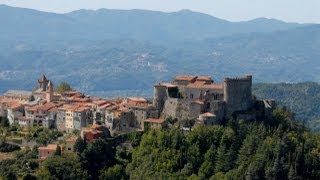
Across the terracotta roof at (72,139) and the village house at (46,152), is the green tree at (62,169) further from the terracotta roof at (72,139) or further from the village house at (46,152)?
the terracotta roof at (72,139)

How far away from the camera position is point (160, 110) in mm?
65500

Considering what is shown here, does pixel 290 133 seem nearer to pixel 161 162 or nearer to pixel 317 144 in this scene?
pixel 317 144

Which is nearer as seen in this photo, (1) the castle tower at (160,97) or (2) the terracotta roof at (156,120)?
(2) the terracotta roof at (156,120)

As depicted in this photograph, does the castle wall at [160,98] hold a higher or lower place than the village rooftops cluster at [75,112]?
higher

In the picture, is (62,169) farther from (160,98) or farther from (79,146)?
(160,98)

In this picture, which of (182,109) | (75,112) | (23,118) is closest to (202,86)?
(182,109)

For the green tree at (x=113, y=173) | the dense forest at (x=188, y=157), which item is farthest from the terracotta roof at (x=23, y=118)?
the green tree at (x=113, y=173)

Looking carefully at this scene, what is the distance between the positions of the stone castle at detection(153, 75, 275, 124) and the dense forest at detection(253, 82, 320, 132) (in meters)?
83.5

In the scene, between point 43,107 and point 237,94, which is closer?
point 237,94

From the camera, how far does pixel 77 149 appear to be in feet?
194

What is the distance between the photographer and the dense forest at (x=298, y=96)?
155 meters

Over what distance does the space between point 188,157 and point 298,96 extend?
112m

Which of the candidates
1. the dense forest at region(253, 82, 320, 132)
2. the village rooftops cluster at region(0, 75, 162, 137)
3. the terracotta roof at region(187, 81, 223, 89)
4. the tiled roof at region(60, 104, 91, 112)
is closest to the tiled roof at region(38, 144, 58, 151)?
the village rooftops cluster at region(0, 75, 162, 137)

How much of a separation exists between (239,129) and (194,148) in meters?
4.49
